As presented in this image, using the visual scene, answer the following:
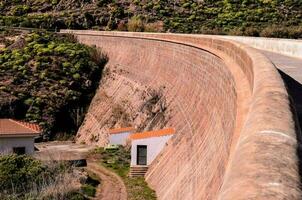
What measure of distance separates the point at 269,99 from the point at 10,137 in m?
32.1

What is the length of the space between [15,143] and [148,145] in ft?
34.6

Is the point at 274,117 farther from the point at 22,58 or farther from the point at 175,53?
the point at 22,58

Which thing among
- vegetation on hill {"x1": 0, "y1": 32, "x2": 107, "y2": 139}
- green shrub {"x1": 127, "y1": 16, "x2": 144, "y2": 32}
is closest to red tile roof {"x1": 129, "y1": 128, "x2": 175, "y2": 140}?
vegetation on hill {"x1": 0, "y1": 32, "x2": 107, "y2": 139}

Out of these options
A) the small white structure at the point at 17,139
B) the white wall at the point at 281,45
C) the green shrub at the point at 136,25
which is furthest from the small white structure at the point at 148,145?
the green shrub at the point at 136,25

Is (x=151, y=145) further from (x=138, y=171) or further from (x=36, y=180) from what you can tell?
(x=36, y=180)

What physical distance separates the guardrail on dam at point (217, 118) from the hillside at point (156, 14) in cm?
1627

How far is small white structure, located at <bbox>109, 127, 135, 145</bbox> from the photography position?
125 ft

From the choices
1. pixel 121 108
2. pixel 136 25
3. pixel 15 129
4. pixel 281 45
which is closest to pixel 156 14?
pixel 136 25

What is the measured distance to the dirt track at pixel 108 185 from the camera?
27.9 m

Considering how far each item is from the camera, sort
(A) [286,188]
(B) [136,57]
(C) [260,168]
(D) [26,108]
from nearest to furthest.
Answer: (A) [286,188]
(C) [260,168]
(B) [136,57]
(D) [26,108]

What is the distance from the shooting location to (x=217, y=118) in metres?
18.7

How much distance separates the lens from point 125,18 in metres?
73.2

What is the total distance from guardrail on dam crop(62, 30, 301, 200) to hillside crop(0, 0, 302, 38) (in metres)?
16.3

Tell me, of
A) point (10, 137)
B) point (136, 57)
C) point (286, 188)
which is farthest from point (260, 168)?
point (136, 57)
